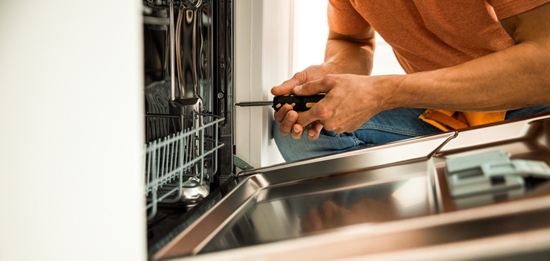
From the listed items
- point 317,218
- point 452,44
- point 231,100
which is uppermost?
point 452,44

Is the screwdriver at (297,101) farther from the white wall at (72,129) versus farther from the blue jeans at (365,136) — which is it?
the white wall at (72,129)

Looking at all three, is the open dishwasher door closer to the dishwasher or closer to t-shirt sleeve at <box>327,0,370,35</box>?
the dishwasher

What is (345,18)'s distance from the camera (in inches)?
51.3

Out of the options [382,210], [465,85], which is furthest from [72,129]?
[465,85]

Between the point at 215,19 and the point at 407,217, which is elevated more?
the point at 215,19

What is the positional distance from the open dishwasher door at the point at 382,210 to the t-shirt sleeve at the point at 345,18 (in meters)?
0.66

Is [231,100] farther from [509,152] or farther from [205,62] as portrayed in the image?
[509,152]

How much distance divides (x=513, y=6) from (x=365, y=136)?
1.95ft

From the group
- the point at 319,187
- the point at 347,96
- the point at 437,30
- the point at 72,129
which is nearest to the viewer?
the point at 72,129

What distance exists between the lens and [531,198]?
1.35 feet

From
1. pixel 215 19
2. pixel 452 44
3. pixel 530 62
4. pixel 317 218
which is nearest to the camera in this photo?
pixel 317 218

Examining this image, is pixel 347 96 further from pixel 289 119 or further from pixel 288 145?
pixel 288 145

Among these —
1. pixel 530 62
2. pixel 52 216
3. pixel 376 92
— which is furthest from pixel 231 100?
pixel 530 62

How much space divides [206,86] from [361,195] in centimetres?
48
